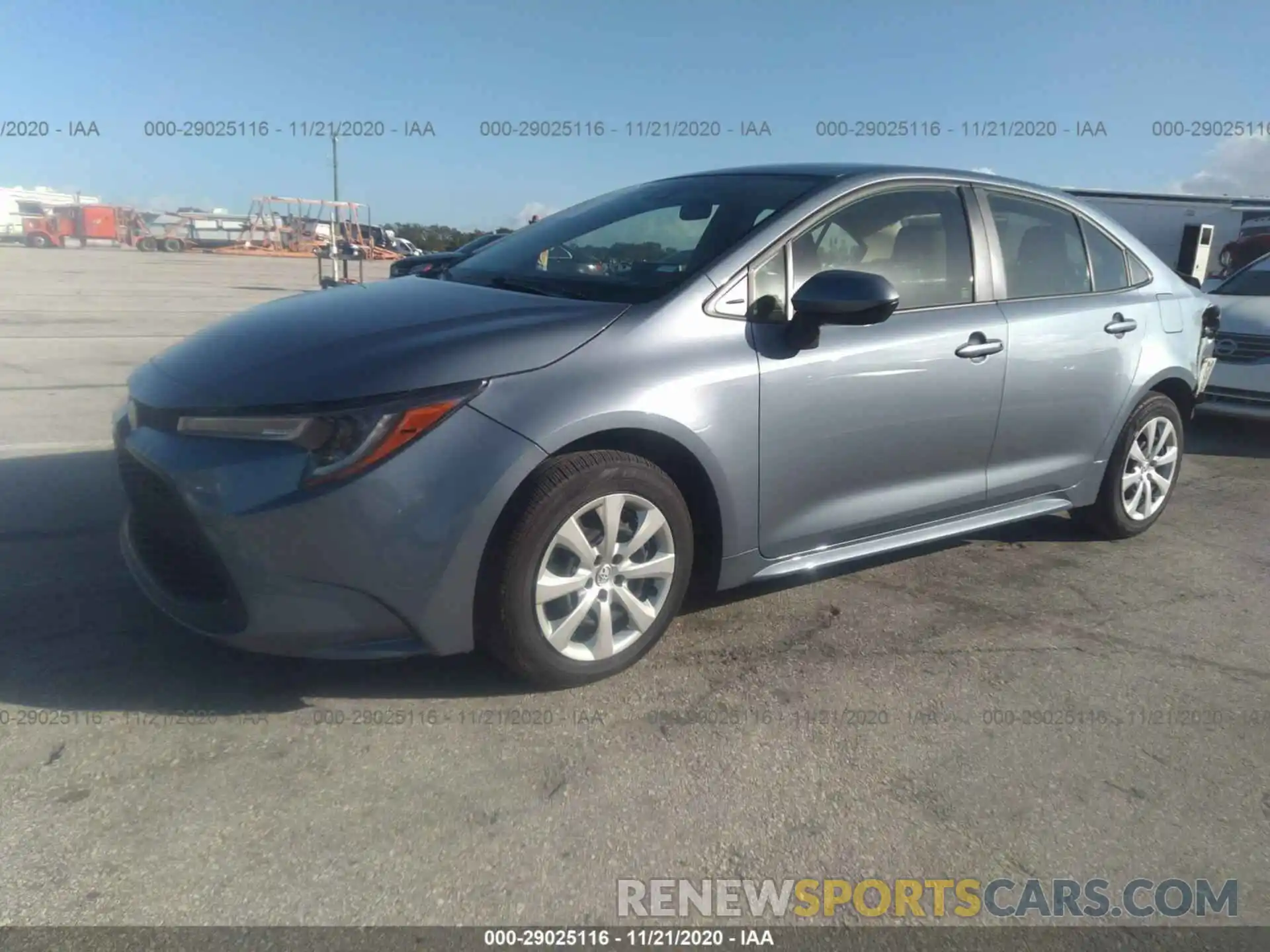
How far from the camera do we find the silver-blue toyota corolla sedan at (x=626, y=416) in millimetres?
2740

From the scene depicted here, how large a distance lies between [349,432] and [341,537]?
0.93 feet

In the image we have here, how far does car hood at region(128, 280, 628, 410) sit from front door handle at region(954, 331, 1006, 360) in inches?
56.0

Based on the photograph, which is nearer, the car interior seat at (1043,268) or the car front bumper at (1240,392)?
the car interior seat at (1043,268)

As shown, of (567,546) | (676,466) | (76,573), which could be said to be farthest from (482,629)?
(76,573)

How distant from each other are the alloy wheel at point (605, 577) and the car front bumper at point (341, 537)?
250 millimetres

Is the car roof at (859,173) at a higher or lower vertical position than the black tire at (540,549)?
higher

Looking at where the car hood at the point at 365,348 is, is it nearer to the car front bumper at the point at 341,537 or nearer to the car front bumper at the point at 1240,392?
the car front bumper at the point at 341,537

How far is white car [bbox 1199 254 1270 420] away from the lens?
23.6ft

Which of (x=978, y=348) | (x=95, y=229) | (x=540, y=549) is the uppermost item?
(x=95, y=229)

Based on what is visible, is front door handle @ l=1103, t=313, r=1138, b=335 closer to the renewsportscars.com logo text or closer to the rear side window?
the rear side window

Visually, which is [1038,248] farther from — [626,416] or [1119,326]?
[626,416]

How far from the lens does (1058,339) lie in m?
4.24

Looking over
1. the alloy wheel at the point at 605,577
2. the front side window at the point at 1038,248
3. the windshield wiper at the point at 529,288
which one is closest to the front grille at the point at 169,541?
the alloy wheel at the point at 605,577

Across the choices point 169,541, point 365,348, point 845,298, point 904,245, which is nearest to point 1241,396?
point 904,245
